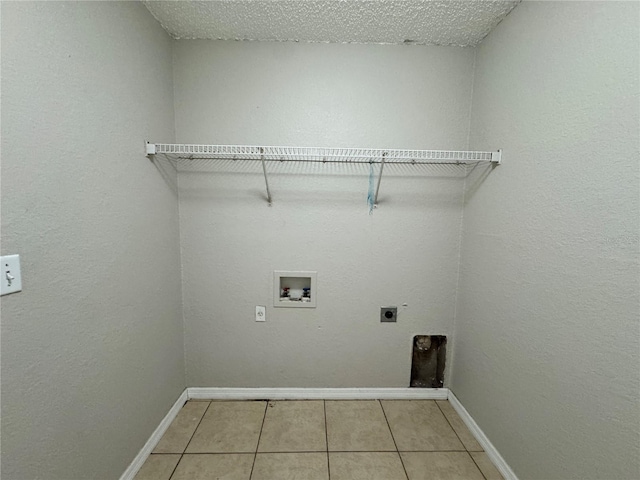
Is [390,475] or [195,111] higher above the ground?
[195,111]

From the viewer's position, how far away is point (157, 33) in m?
1.44

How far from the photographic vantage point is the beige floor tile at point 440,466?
4.32ft

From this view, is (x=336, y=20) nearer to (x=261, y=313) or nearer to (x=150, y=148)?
(x=150, y=148)

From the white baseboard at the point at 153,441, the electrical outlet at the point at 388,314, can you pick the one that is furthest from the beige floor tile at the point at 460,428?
the white baseboard at the point at 153,441

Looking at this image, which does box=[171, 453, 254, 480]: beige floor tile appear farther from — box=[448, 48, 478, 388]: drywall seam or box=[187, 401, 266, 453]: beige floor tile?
box=[448, 48, 478, 388]: drywall seam

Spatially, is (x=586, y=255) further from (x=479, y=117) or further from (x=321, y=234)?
(x=321, y=234)

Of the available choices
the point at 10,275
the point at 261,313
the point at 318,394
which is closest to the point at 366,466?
the point at 318,394

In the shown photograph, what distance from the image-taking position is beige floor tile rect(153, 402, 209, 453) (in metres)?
1.45

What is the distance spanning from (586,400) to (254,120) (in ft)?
6.61

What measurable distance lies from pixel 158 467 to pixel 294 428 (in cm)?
71

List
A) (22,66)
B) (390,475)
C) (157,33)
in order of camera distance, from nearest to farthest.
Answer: (22,66) < (390,475) < (157,33)

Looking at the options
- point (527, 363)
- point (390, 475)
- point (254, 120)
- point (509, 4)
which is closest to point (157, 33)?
point (254, 120)

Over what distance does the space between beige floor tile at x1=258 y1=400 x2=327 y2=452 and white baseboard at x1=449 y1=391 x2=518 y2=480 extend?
2.90ft

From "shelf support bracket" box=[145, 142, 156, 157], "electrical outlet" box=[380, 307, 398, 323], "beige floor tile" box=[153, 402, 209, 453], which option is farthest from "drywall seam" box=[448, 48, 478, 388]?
"shelf support bracket" box=[145, 142, 156, 157]
